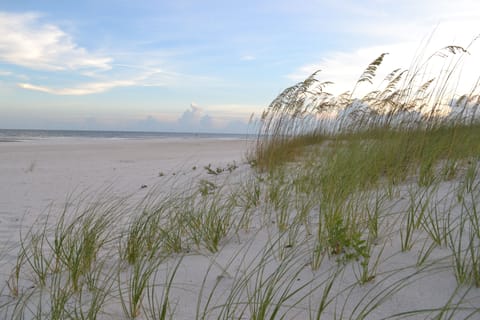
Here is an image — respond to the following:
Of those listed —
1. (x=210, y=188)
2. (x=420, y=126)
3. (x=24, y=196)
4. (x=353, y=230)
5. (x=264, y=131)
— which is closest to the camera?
(x=353, y=230)

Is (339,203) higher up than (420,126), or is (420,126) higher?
(420,126)

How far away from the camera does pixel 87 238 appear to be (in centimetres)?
218

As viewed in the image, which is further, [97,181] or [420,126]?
[97,181]

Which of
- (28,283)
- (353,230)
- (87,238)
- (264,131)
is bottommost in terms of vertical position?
(28,283)

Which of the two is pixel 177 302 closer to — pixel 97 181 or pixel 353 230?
A: pixel 353 230

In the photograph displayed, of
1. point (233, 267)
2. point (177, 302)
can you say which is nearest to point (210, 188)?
point (233, 267)

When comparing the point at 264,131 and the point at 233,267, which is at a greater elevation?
the point at 264,131

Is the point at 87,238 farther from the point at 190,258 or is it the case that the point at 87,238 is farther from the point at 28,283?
the point at 190,258

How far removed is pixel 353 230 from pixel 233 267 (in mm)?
702

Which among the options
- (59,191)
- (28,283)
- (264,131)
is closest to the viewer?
(28,283)

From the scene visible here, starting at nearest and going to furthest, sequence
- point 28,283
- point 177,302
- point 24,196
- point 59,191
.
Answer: point 177,302
point 28,283
point 24,196
point 59,191

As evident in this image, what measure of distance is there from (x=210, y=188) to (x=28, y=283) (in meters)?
2.28

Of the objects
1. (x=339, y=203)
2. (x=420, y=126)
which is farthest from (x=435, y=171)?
(x=339, y=203)

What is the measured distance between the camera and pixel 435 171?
2969mm
